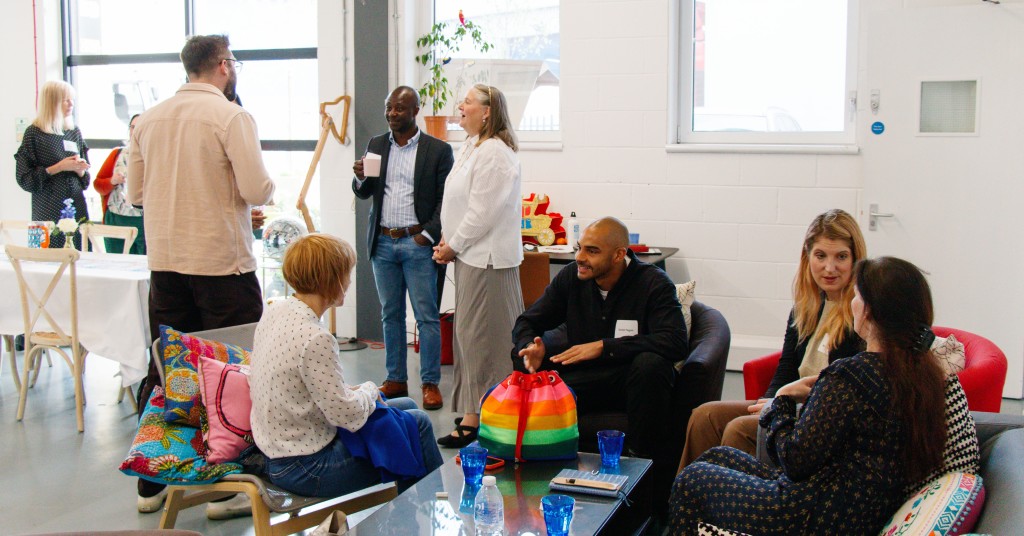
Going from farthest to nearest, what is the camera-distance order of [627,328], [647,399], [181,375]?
[627,328], [647,399], [181,375]

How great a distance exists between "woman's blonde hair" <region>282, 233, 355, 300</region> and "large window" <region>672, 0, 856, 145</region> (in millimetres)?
3423

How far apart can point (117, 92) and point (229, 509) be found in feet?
17.8

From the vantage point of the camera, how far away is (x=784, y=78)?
5.29 meters

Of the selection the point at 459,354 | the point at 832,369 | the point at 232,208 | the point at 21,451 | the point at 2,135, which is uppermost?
the point at 2,135

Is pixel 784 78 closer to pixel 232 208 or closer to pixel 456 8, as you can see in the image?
pixel 456 8

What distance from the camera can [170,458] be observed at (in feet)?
8.28

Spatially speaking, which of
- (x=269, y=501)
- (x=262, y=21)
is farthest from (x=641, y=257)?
(x=262, y=21)

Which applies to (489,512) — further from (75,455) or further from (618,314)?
(75,455)

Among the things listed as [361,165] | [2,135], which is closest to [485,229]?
[361,165]

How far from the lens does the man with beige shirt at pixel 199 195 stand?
3.19 metres

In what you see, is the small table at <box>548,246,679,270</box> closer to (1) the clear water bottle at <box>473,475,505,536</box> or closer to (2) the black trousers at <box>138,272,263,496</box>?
(2) the black trousers at <box>138,272,263,496</box>

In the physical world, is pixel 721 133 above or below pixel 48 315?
above

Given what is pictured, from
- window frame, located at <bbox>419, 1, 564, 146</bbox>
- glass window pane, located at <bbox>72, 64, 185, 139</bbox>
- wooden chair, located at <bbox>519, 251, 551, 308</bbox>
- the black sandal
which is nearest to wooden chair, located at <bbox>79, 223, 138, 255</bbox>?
window frame, located at <bbox>419, 1, 564, 146</bbox>

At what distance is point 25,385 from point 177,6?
3.89 metres
